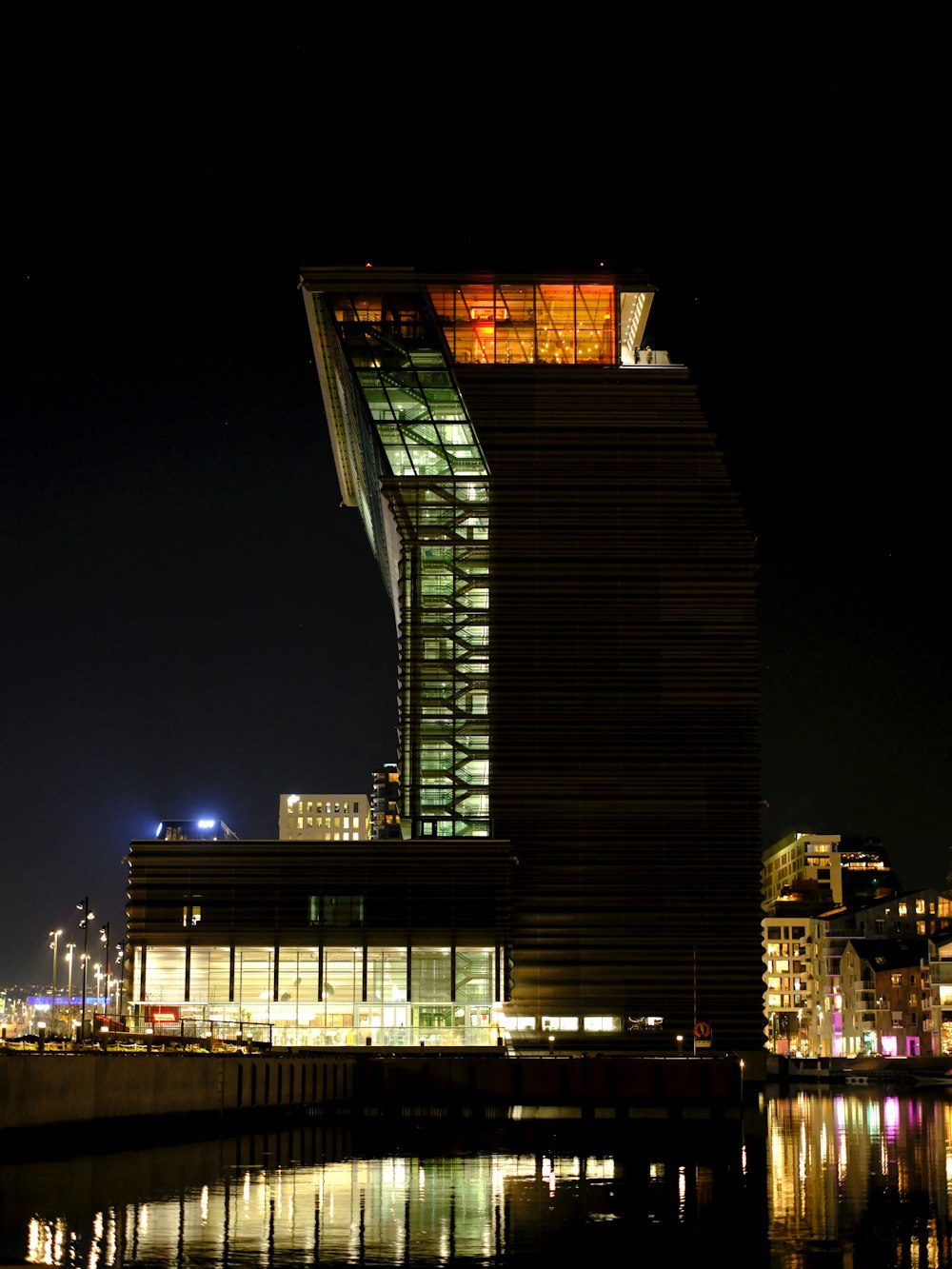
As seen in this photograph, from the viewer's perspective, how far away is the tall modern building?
158m

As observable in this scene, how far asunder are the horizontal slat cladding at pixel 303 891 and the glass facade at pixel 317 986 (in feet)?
4.79

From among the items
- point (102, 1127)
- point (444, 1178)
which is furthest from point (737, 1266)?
point (102, 1127)

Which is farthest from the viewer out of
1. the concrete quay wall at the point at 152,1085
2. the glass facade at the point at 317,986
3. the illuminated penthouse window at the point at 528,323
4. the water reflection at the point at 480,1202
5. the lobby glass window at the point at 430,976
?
the illuminated penthouse window at the point at 528,323

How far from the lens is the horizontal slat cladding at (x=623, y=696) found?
157500mm

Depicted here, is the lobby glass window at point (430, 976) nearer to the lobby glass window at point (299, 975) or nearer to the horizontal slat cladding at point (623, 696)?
the horizontal slat cladding at point (623, 696)

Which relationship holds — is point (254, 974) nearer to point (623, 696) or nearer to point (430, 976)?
point (430, 976)

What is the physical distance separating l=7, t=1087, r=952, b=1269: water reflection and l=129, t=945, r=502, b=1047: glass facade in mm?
54284

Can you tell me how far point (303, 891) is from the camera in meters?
152

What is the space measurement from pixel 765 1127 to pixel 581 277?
87.1 meters

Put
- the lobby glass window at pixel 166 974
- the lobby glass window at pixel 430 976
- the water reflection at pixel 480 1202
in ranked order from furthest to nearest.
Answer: the lobby glass window at pixel 166 974 < the lobby glass window at pixel 430 976 < the water reflection at pixel 480 1202

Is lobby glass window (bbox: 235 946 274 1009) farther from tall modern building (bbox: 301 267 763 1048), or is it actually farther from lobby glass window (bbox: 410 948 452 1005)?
tall modern building (bbox: 301 267 763 1048)

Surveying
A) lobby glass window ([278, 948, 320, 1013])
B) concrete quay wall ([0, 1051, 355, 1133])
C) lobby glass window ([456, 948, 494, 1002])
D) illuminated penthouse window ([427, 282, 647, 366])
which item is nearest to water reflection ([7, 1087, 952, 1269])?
concrete quay wall ([0, 1051, 355, 1133])

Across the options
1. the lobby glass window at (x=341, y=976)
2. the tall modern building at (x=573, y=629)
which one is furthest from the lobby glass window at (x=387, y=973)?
the tall modern building at (x=573, y=629)

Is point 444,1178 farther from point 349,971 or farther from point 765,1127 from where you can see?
point 349,971
